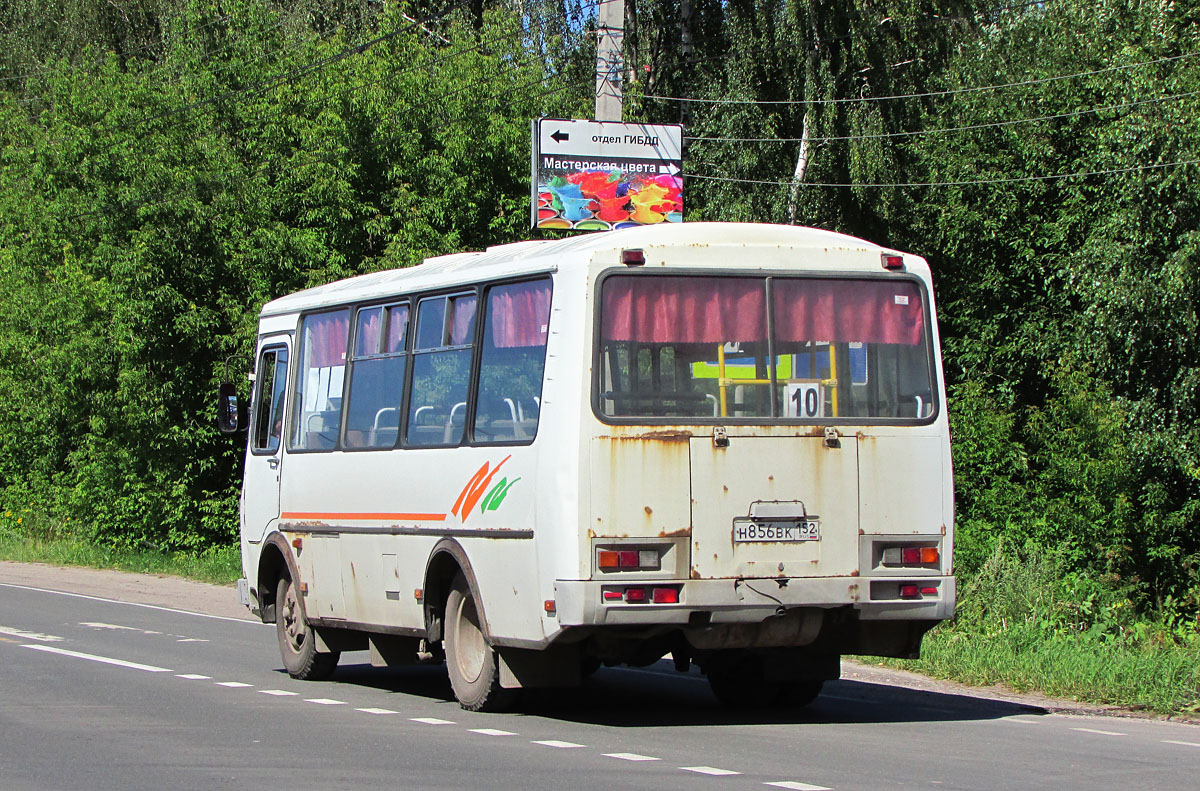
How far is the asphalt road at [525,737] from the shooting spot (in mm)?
8680

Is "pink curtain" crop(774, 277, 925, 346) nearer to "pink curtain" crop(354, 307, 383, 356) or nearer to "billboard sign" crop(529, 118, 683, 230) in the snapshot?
"pink curtain" crop(354, 307, 383, 356)

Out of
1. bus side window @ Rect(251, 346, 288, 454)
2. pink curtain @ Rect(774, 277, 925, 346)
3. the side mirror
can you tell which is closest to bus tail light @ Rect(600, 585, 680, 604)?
pink curtain @ Rect(774, 277, 925, 346)

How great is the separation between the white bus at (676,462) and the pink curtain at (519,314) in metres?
0.02

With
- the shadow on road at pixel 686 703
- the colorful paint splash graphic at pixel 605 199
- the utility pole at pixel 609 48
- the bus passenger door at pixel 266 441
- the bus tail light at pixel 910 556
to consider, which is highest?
the utility pole at pixel 609 48

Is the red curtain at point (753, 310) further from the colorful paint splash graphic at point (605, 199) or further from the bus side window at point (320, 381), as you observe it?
the colorful paint splash graphic at point (605, 199)

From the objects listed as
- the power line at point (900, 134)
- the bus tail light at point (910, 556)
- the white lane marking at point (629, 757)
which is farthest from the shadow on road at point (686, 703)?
the power line at point (900, 134)

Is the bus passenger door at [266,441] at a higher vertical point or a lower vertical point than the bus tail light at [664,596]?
higher

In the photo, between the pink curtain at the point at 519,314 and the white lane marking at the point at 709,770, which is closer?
the white lane marking at the point at 709,770

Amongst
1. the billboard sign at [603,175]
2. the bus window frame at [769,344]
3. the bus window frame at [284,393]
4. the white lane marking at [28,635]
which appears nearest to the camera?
the bus window frame at [769,344]

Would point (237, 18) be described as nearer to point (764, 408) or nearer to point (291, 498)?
point (291, 498)

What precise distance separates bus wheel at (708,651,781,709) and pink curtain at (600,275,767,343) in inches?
98.2

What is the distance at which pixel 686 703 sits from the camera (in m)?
12.7

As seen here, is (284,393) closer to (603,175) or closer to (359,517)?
(359,517)

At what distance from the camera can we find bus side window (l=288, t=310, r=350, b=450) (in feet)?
44.7
